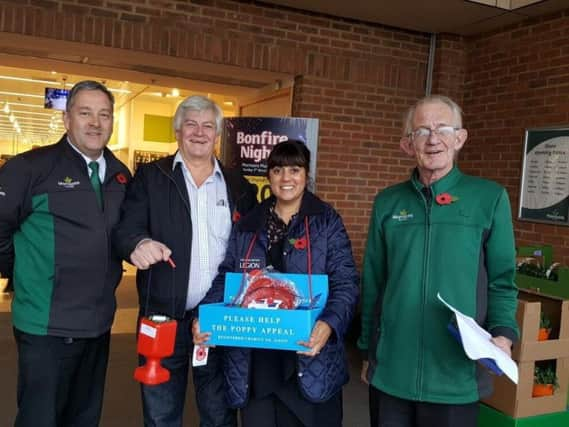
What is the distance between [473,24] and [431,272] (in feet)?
13.0

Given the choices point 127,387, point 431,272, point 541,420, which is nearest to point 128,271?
point 127,387

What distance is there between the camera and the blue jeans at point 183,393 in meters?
2.32

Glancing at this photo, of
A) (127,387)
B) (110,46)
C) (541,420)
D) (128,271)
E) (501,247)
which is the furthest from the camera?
(128,271)

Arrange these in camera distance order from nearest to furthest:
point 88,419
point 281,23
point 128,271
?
point 88,419 < point 281,23 < point 128,271

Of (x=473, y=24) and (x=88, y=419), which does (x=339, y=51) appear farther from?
→ (x=88, y=419)

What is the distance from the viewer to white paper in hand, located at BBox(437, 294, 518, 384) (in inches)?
61.7

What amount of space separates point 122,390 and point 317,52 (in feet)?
10.8

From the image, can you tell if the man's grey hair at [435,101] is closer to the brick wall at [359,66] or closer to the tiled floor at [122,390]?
the tiled floor at [122,390]

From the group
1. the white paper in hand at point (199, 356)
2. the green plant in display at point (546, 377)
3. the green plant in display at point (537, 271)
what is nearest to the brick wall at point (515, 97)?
the green plant in display at point (537, 271)

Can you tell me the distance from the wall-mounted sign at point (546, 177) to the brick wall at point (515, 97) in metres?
0.07

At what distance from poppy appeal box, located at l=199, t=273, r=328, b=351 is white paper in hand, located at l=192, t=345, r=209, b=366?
0.79 ft

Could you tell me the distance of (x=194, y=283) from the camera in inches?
89.0

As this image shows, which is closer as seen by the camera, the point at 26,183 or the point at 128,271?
the point at 26,183

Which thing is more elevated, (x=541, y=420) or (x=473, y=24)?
(x=473, y=24)
